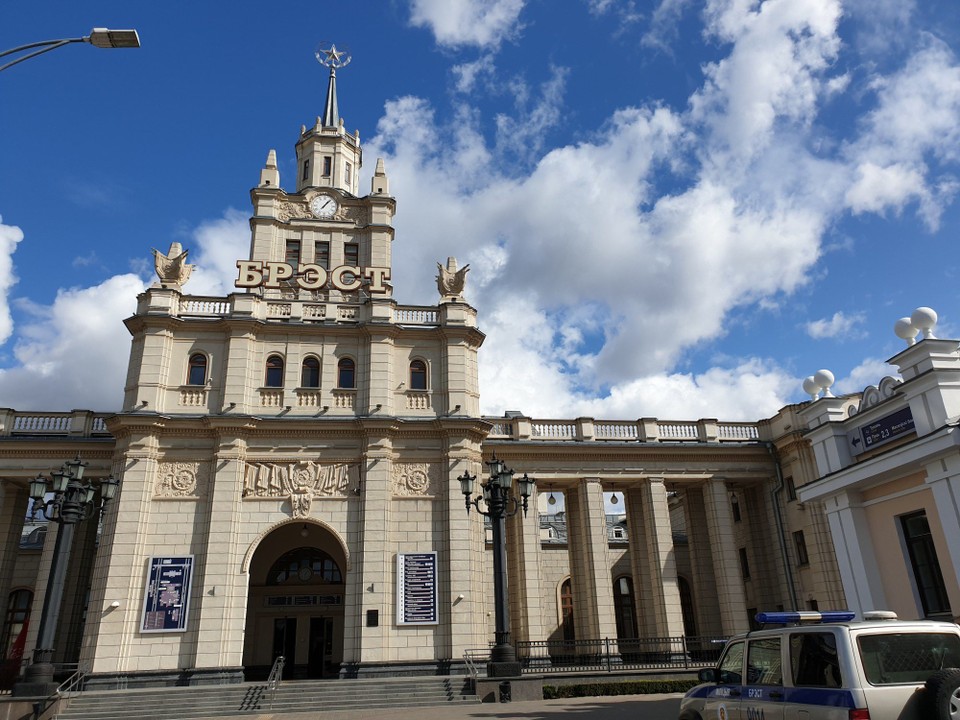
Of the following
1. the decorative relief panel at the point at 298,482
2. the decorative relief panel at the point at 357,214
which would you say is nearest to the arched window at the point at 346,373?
the decorative relief panel at the point at 298,482

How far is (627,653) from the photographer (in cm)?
3108

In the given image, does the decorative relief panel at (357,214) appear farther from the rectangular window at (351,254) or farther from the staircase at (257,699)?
the staircase at (257,699)

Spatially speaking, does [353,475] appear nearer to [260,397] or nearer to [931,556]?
[260,397]

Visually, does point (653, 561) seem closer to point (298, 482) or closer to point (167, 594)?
point (298, 482)

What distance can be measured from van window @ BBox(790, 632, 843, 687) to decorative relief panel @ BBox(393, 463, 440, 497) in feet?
71.3

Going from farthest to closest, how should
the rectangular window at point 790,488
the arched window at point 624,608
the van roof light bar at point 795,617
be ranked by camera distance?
the arched window at point 624,608 → the rectangular window at point 790,488 → the van roof light bar at point 795,617

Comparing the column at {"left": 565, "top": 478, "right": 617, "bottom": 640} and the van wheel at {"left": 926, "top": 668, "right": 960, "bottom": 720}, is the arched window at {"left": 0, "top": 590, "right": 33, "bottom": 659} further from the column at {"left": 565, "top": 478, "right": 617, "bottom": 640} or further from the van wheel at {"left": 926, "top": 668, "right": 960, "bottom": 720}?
the van wheel at {"left": 926, "top": 668, "right": 960, "bottom": 720}

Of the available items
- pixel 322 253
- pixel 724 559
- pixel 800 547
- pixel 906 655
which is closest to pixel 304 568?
pixel 322 253

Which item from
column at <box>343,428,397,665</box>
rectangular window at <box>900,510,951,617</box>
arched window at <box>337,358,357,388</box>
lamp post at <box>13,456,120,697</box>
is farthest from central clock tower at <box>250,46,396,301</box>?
rectangular window at <box>900,510,951,617</box>

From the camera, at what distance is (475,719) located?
62.5 feet

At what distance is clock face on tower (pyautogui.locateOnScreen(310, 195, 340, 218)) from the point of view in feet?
128

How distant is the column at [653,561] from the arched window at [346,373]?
1546 centimetres

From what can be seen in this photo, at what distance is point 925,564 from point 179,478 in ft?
84.9

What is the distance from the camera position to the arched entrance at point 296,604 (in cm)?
3250
